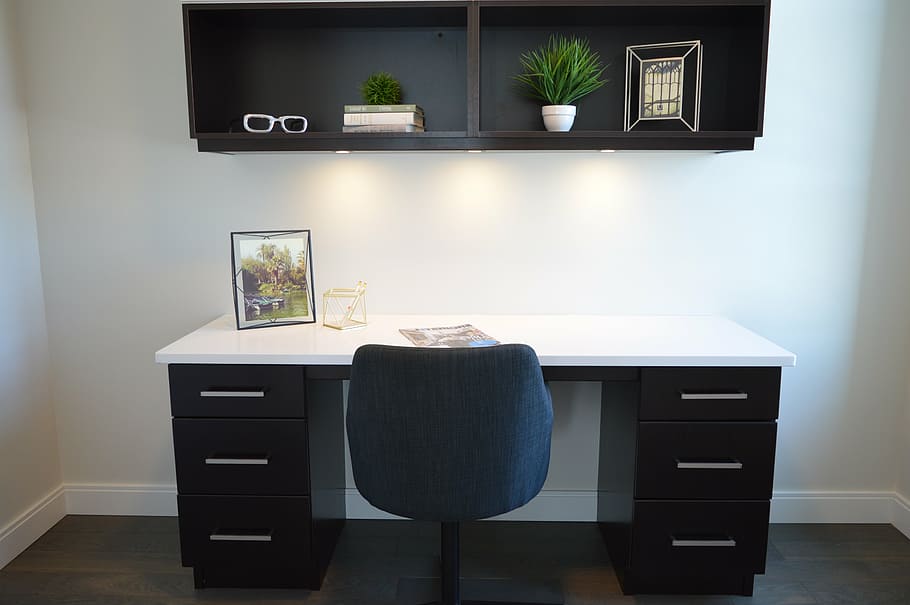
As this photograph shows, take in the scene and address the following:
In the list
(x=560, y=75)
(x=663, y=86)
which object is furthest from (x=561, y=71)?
(x=663, y=86)

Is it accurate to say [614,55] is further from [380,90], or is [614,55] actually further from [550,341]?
[550,341]

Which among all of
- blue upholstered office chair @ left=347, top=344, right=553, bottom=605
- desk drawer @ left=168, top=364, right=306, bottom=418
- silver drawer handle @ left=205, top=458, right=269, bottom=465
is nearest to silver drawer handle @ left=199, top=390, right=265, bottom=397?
desk drawer @ left=168, top=364, right=306, bottom=418

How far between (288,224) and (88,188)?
2.30 ft

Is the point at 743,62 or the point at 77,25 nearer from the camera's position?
the point at 743,62

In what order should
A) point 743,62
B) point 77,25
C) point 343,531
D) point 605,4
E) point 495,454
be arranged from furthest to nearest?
1. point 343,531
2. point 77,25
3. point 743,62
4. point 605,4
5. point 495,454

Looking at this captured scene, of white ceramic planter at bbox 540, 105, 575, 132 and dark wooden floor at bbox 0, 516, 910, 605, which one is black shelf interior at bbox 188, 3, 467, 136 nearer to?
white ceramic planter at bbox 540, 105, 575, 132

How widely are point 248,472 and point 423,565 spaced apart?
69 cm

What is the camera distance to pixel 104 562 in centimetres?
243

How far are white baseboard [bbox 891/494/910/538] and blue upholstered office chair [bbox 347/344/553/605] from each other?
1657 mm

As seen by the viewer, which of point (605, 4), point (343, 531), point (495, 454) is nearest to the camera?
point (495, 454)

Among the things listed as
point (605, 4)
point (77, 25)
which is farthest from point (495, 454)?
point (77, 25)

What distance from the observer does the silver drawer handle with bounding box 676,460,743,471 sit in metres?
2.08

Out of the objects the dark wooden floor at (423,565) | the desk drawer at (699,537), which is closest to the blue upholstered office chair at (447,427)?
the desk drawer at (699,537)

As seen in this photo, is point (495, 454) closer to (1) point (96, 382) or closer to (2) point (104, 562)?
(2) point (104, 562)
